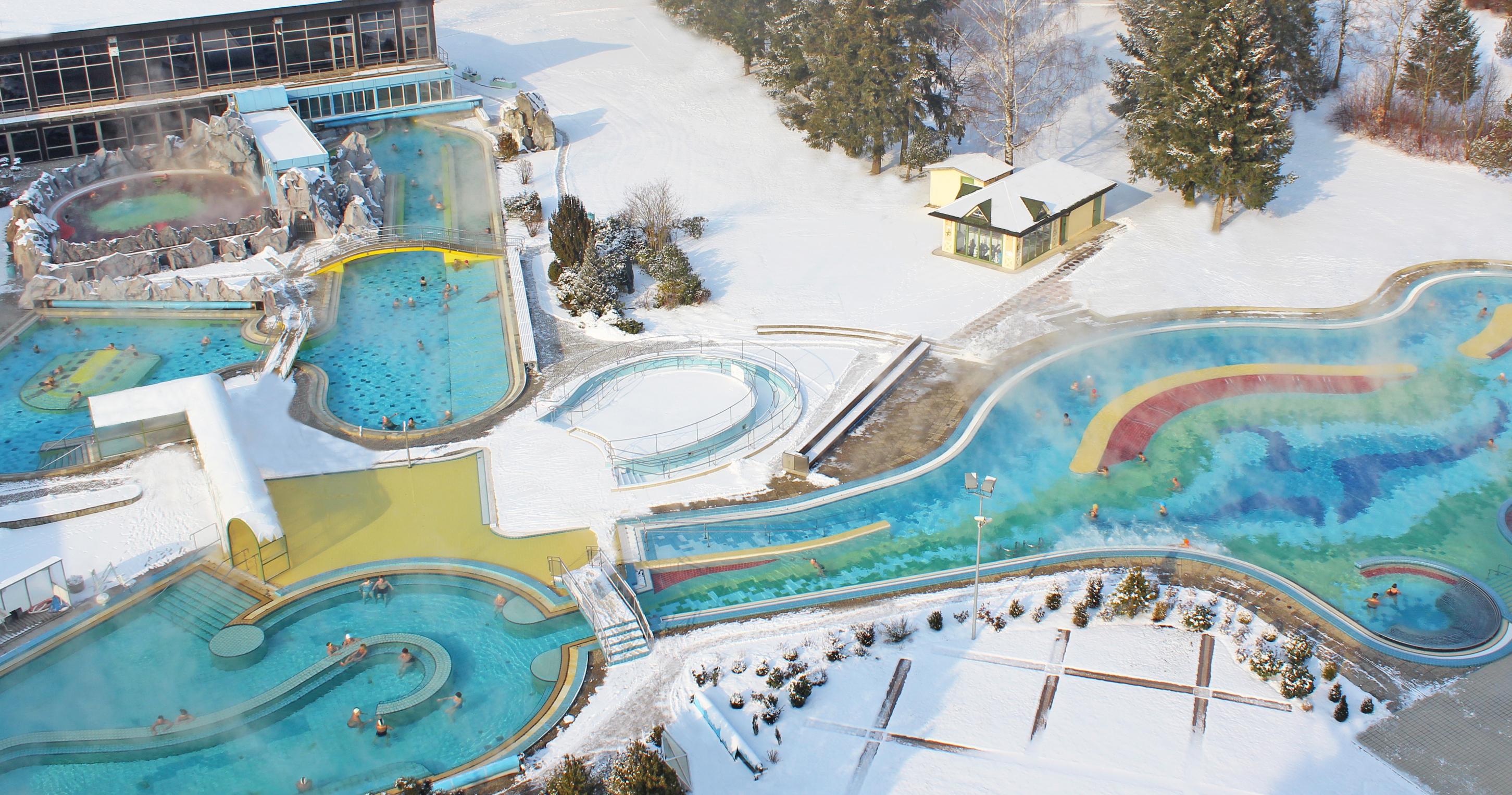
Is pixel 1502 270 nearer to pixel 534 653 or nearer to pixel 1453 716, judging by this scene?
pixel 1453 716

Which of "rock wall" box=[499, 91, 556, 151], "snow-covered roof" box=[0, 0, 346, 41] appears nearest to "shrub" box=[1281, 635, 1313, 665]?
"rock wall" box=[499, 91, 556, 151]

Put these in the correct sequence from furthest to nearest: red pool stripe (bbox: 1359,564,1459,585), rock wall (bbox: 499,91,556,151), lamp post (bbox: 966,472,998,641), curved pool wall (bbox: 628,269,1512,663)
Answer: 1. rock wall (bbox: 499,91,556,151)
2. curved pool wall (bbox: 628,269,1512,663)
3. red pool stripe (bbox: 1359,564,1459,585)
4. lamp post (bbox: 966,472,998,641)

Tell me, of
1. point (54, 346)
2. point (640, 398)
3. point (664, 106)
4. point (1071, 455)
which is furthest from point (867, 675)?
point (664, 106)

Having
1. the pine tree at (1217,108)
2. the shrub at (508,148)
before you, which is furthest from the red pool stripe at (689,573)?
the shrub at (508,148)

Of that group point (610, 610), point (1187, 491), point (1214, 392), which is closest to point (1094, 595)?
point (1187, 491)

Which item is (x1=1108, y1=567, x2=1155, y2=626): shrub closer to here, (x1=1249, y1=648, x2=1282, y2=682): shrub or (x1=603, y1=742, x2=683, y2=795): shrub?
(x1=1249, y1=648, x2=1282, y2=682): shrub
